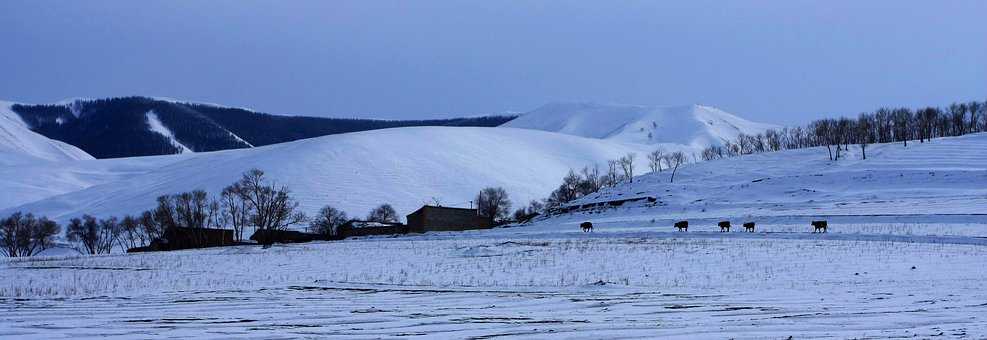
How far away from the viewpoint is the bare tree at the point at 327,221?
11006 cm

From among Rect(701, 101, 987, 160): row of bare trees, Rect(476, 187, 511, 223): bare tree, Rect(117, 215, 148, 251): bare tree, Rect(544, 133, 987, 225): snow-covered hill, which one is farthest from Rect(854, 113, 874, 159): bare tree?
Rect(117, 215, 148, 251): bare tree

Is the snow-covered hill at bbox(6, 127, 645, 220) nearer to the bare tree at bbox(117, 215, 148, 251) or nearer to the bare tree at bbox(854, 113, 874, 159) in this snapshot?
the bare tree at bbox(117, 215, 148, 251)

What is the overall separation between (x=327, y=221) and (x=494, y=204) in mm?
25461

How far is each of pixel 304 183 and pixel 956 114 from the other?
117m

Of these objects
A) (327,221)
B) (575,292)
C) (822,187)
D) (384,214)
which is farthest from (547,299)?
(384,214)

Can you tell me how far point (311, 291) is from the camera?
59.6 ft

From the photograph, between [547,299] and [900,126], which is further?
[900,126]

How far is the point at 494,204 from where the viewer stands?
12619 cm

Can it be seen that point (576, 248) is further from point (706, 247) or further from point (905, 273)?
point (905, 273)

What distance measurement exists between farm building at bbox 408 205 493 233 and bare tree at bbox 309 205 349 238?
60.6 ft

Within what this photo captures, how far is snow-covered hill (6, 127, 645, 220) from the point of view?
451 ft

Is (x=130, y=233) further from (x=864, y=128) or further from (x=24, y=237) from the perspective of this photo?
(x=864, y=128)

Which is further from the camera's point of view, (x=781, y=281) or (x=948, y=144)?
(x=948, y=144)

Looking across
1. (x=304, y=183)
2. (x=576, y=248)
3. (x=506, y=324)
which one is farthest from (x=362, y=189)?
(x=506, y=324)
